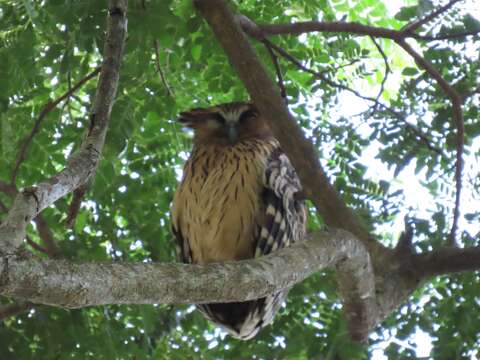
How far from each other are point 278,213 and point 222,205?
1.12ft

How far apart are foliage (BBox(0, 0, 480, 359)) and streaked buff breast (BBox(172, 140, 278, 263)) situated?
43 cm

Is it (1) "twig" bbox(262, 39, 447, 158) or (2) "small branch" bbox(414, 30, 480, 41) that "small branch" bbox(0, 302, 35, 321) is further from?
(2) "small branch" bbox(414, 30, 480, 41)

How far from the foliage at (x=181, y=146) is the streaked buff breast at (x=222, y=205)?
1.42 ft

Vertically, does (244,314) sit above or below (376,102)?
below

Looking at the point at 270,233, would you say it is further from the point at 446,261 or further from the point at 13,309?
the point at 13,309

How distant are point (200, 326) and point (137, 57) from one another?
1.73 meters

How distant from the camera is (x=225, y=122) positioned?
16.1 ft

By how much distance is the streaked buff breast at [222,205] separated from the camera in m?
4.31

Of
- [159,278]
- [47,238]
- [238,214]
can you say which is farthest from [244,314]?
[159,278]

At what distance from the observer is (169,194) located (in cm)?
515

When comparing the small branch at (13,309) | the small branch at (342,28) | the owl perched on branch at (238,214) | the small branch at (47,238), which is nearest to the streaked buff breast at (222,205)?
the owl perched on branch at (238,214)

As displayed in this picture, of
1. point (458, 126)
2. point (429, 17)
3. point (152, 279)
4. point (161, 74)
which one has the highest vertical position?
point (429, 17)

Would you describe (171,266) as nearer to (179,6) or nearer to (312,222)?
(179,6)

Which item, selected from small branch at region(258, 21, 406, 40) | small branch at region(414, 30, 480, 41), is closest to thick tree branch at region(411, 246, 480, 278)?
small branch at region(414, 30, 480, 41)
